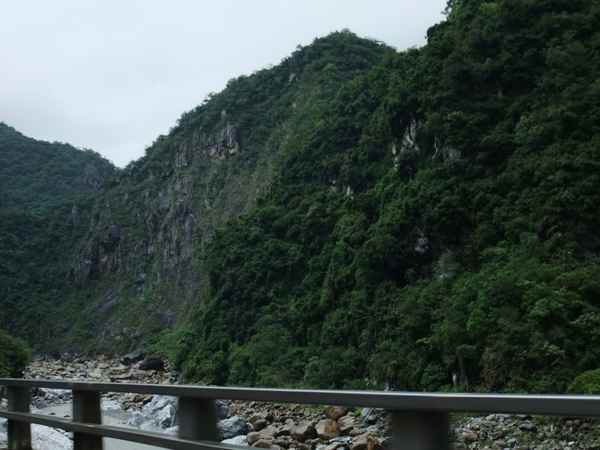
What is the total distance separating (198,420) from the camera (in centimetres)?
325

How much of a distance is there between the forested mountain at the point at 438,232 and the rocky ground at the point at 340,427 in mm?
16353

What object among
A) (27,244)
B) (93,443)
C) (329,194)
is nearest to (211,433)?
(93,443)

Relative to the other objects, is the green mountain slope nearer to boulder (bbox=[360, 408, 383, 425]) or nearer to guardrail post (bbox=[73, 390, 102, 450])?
guardrail post (bbox=[73, 390, 102, 450])

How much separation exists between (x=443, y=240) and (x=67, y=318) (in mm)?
65987

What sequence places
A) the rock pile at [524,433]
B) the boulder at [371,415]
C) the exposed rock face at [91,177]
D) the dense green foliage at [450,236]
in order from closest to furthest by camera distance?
the rock pile at [524,433], the boulder at [371,415], the dense green foliage at [450,236], the exposed rock face at [91,177]

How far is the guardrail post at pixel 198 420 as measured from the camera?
3223mm

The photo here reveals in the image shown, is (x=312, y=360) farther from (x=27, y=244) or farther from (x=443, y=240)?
(x=27, y=244)

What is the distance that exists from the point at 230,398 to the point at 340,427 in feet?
1.74

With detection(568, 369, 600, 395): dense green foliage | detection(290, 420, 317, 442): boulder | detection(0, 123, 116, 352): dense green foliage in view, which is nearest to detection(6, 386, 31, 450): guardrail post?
detection(290, 420, 317, 442): boulder

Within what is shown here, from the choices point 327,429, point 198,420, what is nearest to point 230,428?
point 198,420

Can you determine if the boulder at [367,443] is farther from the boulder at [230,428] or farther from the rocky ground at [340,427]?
the boulder at [230,428]

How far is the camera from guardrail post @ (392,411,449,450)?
2.29 metres

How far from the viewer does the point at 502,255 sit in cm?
2545

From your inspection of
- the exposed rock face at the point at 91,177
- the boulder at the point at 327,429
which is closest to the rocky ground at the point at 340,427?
the boulder at the point at 327,429
